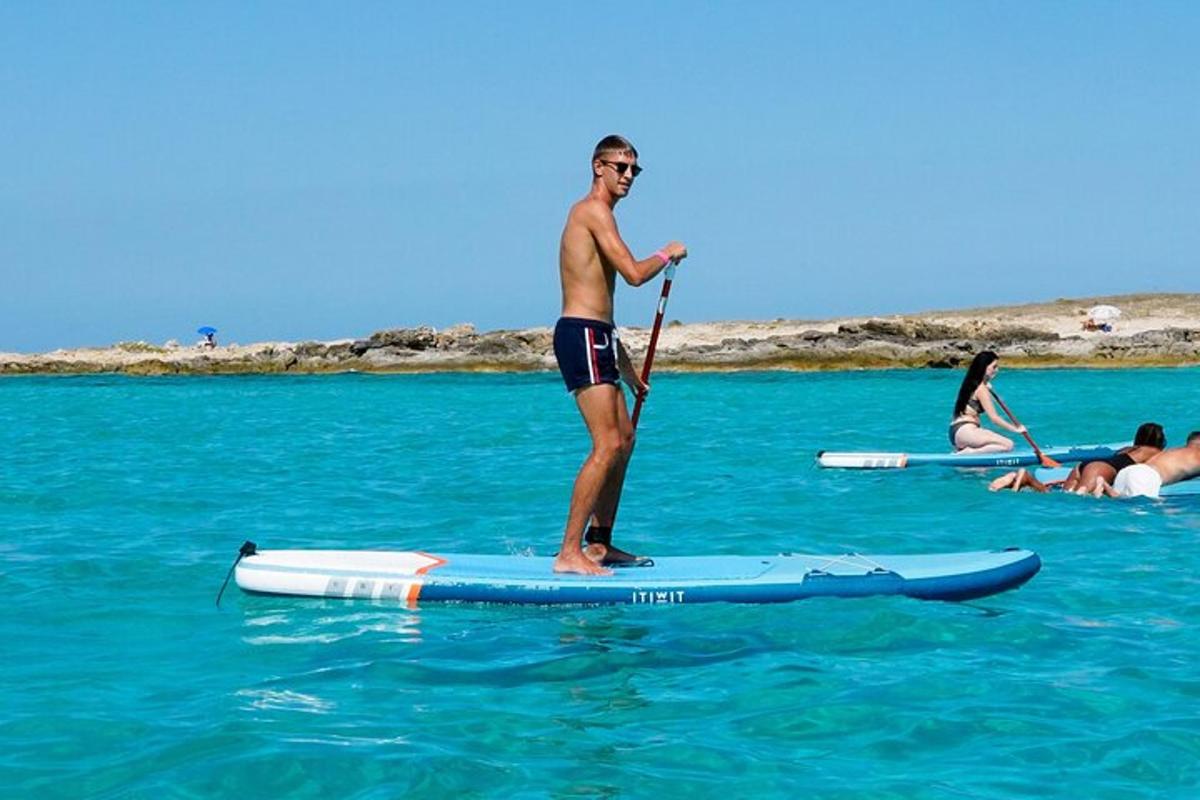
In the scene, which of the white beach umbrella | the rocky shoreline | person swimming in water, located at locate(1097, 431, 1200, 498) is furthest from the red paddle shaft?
the white beach umbrella

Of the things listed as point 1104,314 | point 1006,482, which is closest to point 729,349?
point 1104,314

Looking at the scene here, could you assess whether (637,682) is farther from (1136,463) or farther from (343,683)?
(1136,463)

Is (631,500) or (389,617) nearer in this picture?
(389,617)

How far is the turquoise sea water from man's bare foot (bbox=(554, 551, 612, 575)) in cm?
25

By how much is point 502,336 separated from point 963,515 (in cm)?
3915

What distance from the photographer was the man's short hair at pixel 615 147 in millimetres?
7945

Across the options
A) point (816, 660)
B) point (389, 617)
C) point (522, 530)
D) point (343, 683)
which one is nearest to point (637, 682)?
point (816, 660)

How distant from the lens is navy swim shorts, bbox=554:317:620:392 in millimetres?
7828

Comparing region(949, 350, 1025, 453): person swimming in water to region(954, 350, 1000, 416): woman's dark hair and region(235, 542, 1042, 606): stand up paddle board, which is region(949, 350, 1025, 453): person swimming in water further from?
region(235, 542, 1042, 606): stand up paddle board

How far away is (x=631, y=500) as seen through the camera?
14109 mm

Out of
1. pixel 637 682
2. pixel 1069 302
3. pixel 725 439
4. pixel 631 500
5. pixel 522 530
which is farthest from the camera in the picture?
pixel 1069 302

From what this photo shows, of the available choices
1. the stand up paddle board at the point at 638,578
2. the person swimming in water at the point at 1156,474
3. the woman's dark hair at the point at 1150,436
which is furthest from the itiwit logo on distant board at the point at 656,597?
the woman's dark hair at the point at 1150,436

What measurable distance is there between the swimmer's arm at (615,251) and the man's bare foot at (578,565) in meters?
1.59

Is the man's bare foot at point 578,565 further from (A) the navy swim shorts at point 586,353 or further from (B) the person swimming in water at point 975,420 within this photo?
(B) the person swimming in water at point 975,420
